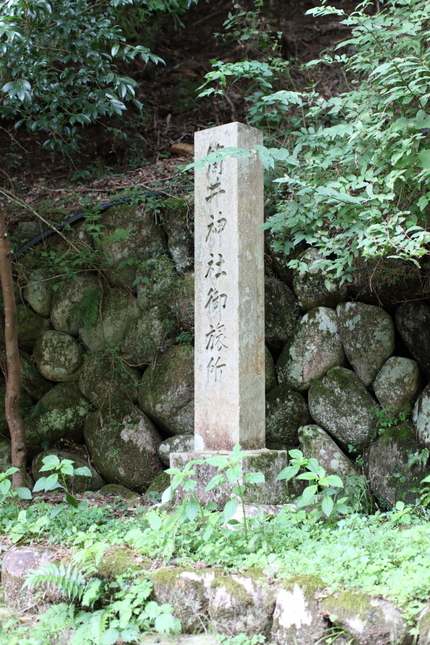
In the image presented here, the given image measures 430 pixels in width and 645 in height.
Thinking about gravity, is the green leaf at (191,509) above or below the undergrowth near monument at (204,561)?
above

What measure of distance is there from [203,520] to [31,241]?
4283 millimetres

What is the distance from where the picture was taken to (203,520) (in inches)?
121

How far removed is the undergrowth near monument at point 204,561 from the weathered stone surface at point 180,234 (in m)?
3.23

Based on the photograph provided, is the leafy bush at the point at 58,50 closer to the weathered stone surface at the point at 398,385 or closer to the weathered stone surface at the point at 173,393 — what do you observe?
the weathered stone surface at the point at 173,393

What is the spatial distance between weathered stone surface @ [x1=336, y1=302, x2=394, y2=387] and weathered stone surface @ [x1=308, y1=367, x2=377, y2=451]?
12cm

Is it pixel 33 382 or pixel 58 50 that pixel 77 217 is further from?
pixel 33 382

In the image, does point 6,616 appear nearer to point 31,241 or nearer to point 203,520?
point 203,520

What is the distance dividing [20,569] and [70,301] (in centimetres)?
349

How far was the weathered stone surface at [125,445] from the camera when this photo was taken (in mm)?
5492

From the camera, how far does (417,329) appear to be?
16.1 ft

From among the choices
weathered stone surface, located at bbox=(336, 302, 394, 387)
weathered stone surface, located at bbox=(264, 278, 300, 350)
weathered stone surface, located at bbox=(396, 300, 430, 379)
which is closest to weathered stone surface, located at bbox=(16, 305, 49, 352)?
weathered stone surface, located at bbox=(264, 278, 300, 350)

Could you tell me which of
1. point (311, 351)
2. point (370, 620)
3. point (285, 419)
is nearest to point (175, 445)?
point (285, 419)

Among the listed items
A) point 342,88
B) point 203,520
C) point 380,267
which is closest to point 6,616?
point 203,520

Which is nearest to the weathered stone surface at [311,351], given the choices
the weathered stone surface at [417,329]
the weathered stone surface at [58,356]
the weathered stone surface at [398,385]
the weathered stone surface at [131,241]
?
the weathered stone surface at [398,385]
